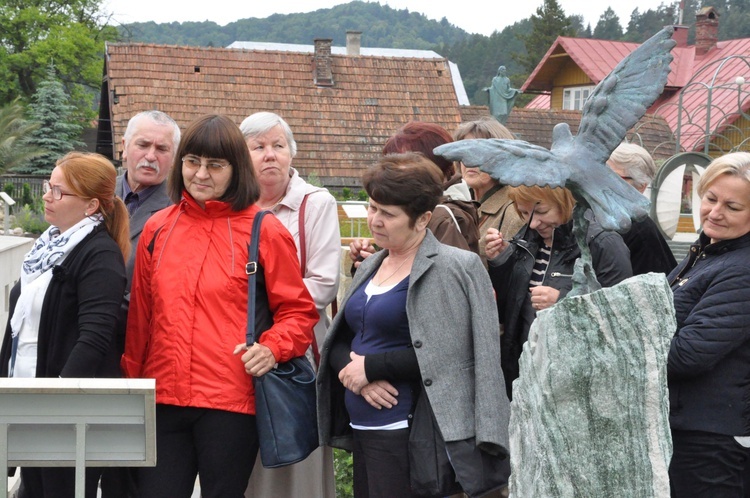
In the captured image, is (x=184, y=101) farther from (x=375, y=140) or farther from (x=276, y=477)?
(x=276, y=477)

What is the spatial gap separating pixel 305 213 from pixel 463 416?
1216 mm

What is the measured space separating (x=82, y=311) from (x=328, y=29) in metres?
106

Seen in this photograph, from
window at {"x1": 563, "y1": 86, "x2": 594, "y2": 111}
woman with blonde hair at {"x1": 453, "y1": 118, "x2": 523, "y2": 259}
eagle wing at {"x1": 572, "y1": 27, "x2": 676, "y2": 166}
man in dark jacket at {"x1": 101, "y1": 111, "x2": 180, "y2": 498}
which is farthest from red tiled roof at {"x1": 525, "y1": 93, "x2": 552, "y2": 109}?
eagle wing at {"x1": 572, "y1": 27, "x2": 676, "y2": 166}

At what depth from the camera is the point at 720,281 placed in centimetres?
317

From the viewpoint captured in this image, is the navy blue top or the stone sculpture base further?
the navy blue top

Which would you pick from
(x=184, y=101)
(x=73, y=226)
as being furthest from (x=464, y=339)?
(x=184, y=101)

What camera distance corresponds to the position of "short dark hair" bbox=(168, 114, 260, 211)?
10.9ft

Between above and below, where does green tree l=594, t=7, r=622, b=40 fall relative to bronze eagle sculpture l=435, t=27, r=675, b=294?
above

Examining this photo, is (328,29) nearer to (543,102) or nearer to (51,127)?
(543,102)

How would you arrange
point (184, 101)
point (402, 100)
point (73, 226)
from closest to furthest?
point (73, 226) < point (184, 101) < point (402, 100)

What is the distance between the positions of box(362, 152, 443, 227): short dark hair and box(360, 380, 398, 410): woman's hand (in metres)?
0.56

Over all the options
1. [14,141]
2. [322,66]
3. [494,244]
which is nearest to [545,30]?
[322,66]

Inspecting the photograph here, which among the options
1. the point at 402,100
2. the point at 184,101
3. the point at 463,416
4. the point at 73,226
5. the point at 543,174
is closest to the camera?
the point at 543,174

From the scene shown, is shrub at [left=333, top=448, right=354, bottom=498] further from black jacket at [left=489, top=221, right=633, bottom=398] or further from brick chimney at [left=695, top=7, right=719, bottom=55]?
brick chimney at [left=695, top=7, right=719, bottom=55]
